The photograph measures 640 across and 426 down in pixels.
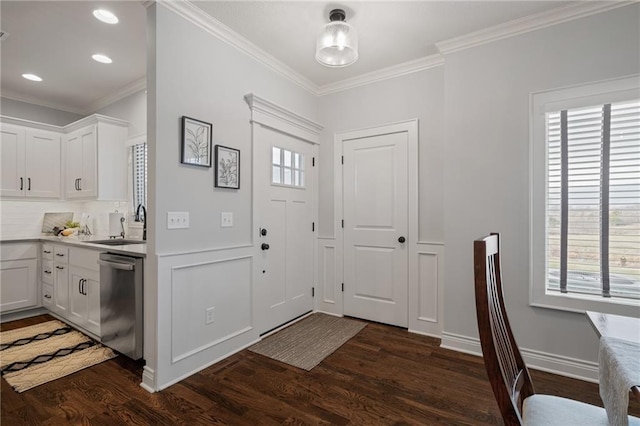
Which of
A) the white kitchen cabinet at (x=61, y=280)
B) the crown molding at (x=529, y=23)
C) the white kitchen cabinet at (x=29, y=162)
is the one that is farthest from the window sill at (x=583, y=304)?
the white kitchen cabinet at (x=29, y=162)

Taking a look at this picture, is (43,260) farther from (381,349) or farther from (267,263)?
(381,349)

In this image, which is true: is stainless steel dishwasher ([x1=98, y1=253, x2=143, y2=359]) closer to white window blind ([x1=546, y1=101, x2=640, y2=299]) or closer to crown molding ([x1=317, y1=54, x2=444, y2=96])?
crown molding ([x1=317, y1=54, x2=444, y2=96])

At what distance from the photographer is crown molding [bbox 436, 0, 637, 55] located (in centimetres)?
223

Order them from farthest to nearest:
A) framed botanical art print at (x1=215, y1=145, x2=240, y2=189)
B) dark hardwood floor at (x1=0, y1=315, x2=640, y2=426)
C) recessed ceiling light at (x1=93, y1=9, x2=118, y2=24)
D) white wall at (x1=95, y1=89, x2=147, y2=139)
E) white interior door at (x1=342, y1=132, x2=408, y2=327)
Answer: white wall at (x1=95, y1=89, x2=147, y2=139) < white interior door at (x1=342, y1=132, x2=408, y2=327) < framed botanical art print at (x1=215, y1=145, x2=240, y2=189) < recessed ceiling light at (x1=93, y1=9, x2=118, y2=24) < dark hardwood floor at (x1=0, y1=315, x2=640, y2=426)

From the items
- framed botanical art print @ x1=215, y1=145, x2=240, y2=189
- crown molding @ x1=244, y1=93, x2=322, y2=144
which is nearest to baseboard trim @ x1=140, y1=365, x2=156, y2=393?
framed botanical art print @ x1=215, y1=145, x2=240, y2=189

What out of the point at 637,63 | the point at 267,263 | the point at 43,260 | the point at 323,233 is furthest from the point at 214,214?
the point at 637,63

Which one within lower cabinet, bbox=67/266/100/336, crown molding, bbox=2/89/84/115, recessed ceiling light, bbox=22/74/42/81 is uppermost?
recessed ceiling light, bbox=22/74/42/81

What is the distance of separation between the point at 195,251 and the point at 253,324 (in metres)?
0.99

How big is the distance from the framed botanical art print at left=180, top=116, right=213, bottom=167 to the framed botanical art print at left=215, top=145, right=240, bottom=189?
0.11 meters

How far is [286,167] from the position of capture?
3.36m

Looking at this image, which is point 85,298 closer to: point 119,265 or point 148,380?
point 119,265

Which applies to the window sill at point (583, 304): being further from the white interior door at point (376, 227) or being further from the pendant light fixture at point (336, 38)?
the pendant light fixture at point (336, 38)

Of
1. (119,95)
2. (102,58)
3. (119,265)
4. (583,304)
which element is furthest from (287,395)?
(119,95)

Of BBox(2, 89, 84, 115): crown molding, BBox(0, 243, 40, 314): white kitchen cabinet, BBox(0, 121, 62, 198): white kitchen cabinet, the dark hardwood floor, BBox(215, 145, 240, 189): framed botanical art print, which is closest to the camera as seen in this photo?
the dark hardwood floor
